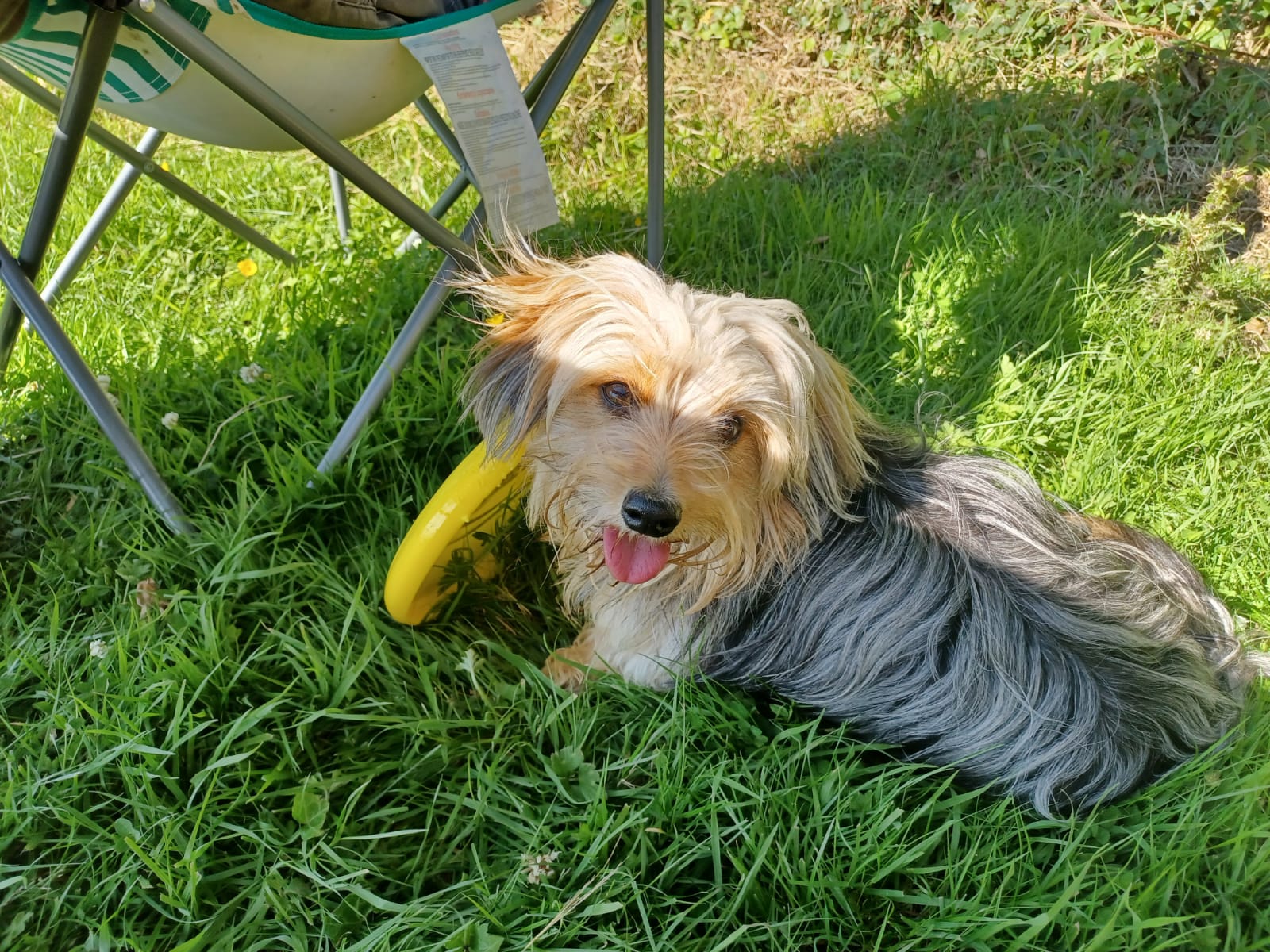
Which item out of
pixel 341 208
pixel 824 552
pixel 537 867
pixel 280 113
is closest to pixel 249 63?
pixel 280 113

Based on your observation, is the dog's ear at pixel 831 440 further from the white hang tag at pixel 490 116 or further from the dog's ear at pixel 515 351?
the white hang tag at pixel 490 116

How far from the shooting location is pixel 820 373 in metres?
1.91

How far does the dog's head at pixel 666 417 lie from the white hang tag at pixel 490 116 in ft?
1.21

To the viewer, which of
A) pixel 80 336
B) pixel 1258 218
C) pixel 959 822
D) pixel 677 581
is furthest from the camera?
pixel 1258 218

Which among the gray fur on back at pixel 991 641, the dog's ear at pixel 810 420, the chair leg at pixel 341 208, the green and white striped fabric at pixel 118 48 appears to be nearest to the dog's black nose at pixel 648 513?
the dog's ear at pixel 810 420

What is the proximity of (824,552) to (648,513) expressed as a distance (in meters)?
0.49

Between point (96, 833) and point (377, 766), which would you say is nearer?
point (96, 833)

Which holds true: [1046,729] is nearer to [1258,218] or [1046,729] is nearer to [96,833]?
[96,833]

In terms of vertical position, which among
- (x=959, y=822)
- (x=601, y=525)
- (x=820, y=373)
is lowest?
(x=959, y=822)

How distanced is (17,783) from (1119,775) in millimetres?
2314

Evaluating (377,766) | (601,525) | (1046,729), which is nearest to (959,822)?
(1046,729)

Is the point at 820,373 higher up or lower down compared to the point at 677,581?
higher up

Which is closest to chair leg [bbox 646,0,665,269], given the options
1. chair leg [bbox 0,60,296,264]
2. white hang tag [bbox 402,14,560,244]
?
white hang tag [bbox 402,14,560,244]

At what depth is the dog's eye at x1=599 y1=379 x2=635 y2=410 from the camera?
1822 millimetres
